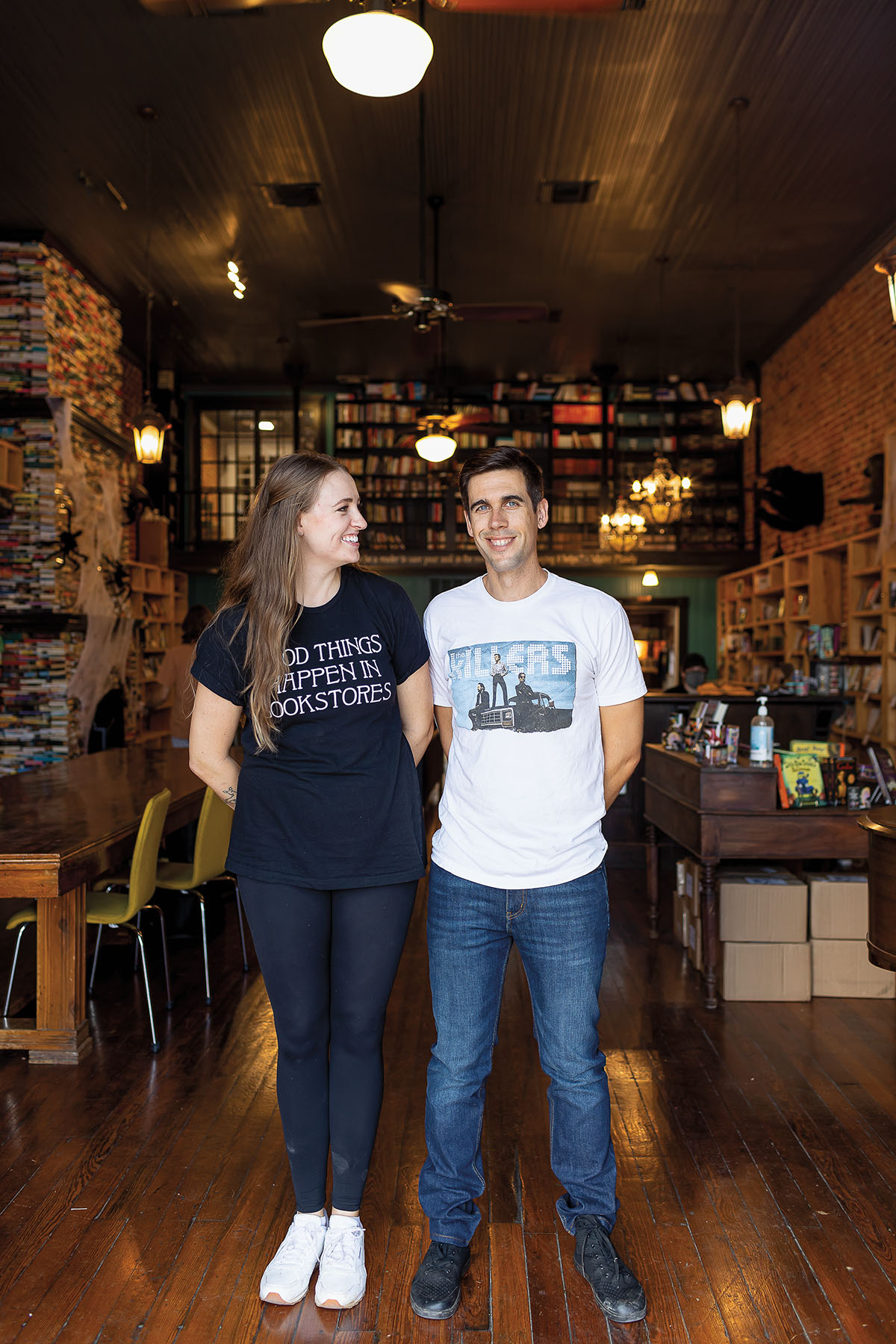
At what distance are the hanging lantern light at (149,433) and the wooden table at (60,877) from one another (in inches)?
128

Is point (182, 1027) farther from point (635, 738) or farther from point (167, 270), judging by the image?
point (167, 270)

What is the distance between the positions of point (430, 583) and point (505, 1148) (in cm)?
946

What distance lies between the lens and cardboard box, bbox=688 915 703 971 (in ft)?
12.9

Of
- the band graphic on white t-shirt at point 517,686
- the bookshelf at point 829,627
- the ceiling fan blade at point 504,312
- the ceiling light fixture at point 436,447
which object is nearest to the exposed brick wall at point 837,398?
the bookshelf at point 829,627

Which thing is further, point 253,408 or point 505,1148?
point 253,408

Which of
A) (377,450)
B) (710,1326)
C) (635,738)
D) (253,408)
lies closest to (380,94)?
(635,738)

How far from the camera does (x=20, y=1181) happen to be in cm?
238

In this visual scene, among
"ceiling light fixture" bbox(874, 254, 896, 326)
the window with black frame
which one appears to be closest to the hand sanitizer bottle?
"ceiling light fixture" bbox(874, 254, 896, 326)

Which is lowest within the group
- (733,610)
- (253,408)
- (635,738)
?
(635,738)

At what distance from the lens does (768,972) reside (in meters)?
3.71

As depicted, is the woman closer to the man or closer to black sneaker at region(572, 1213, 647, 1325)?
the man

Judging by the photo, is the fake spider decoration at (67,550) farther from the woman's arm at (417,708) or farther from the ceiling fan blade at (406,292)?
the woman's arm at (417,708)

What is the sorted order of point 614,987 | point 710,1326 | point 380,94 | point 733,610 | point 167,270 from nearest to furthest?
point 710,1326 → point 380,94 → point 614,987 → point 167,270 → point 733,610

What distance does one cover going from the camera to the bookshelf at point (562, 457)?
427 inches
